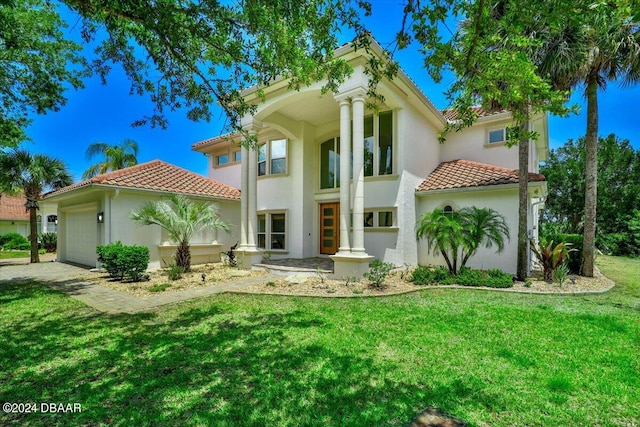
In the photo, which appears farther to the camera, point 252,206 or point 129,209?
point 252,206

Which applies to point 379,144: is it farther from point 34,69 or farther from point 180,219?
point 34,69

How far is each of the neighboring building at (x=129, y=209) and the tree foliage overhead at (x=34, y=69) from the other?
9.24 ft

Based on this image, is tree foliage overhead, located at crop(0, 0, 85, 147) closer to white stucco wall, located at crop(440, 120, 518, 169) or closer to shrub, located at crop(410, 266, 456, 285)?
shrub, located at crop(410, 266, 456, 285)

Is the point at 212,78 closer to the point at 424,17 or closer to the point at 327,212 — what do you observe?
the point at 424,17

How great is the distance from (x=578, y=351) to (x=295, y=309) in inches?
198

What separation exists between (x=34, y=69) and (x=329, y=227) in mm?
12011

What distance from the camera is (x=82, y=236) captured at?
589 inches

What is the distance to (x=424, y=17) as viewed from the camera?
13.9ft

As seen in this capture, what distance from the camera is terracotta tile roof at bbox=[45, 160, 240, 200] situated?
12152mm

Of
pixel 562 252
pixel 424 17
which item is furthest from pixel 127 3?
pixel 562 252

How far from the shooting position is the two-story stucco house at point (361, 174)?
33.7ft

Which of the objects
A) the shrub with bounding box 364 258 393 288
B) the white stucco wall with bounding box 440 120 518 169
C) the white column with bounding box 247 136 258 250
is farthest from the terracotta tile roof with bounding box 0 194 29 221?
the white stucco wall with bounding box 440 120 518 169

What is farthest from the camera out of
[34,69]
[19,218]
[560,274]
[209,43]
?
[19,218]

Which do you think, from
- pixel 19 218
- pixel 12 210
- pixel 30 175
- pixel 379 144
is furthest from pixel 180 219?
pixel 12 210
